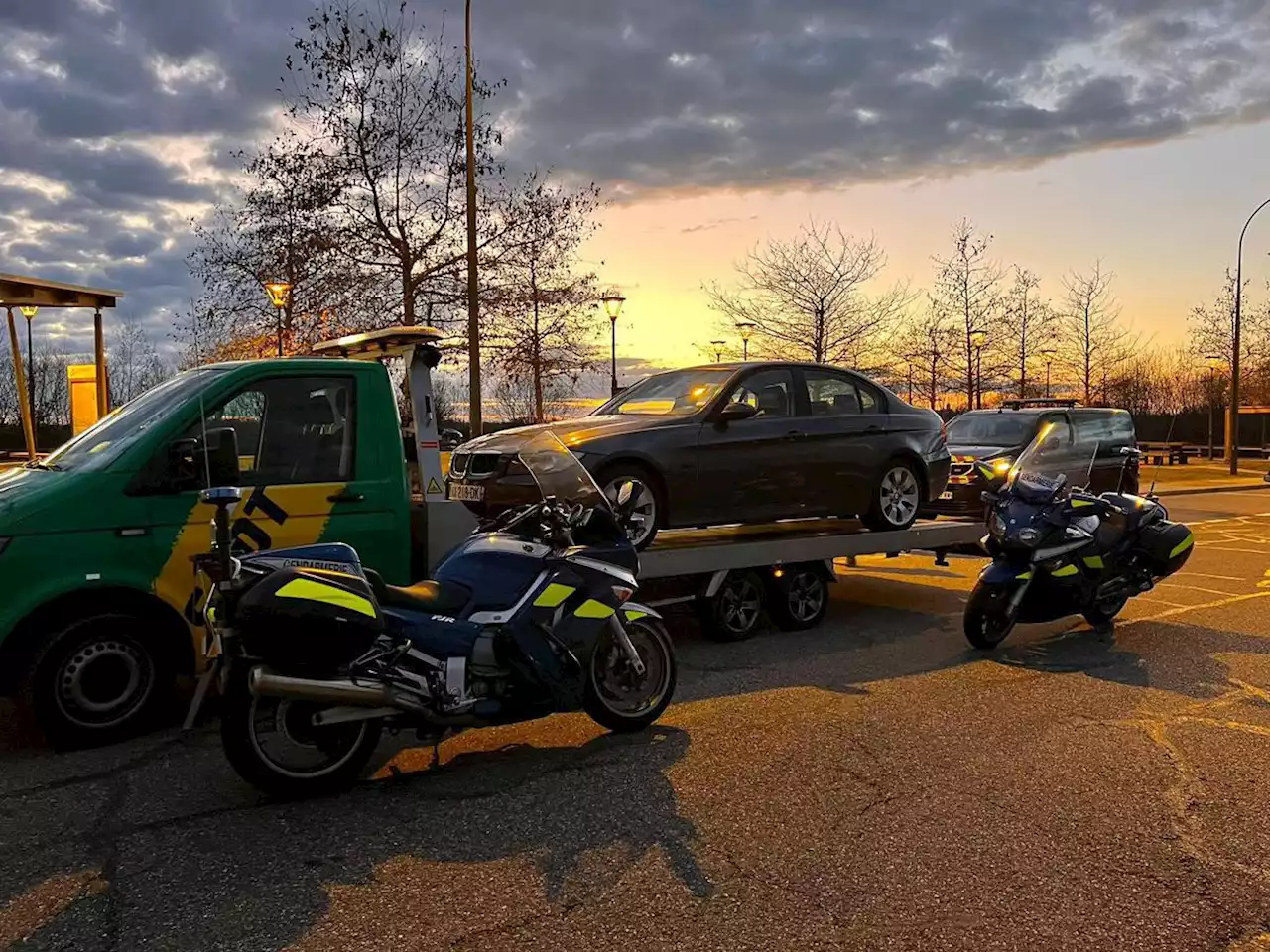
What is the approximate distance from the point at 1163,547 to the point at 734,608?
3.44 m

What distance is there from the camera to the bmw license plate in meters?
6.72

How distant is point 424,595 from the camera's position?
15.8ft

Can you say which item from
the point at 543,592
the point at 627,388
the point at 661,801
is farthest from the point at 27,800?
the point at 627,388

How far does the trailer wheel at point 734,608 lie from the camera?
302 inches

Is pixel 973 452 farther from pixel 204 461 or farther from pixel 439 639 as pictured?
pixel 204 461

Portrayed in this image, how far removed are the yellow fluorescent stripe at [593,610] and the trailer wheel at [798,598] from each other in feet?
10.3

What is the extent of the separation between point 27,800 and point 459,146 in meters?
18.4

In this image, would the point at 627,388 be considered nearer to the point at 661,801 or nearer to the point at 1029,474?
the point at 1029,474

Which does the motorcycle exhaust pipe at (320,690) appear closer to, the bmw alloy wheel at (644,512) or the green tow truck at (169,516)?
the green tow truck at (169,516)

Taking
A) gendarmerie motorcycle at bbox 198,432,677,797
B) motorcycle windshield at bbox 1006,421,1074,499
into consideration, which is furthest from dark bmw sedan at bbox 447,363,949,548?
gendarmerie motorcycle at bbox 198,432,677,797

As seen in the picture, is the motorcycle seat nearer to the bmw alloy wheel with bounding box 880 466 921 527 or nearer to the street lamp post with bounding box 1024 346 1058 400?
the bmw alloy wheel with bounding box 880 466 921 527

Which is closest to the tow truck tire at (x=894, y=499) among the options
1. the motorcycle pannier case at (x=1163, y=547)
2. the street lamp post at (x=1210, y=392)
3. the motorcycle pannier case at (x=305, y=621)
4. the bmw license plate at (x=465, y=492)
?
the motorcycle pannier case at (x=1163, y=547)

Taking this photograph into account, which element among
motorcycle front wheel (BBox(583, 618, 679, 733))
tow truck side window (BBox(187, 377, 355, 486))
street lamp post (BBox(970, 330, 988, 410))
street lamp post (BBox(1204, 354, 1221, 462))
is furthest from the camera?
street lamp post (BBox(1204, 354, 1221, 462))

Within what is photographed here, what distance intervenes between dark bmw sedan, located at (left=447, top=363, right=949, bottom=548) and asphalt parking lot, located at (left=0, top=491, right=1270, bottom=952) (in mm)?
1711
